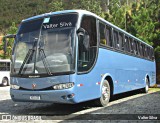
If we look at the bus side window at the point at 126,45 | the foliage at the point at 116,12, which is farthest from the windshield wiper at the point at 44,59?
the foliage at the point at 116,12

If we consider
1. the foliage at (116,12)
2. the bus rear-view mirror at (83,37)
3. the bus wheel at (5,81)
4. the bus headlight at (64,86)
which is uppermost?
the foliage at (116,12)

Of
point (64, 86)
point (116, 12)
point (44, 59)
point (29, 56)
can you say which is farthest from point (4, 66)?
point (116, 12)

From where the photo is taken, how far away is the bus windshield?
8094 mm

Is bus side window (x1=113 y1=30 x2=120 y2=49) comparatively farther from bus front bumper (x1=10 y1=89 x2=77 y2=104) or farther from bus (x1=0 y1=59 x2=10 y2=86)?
bus (x1=0 y1=59 x2=10 y2=86)

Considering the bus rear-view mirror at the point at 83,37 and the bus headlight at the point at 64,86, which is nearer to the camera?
the bus headlight at the point at 64,86

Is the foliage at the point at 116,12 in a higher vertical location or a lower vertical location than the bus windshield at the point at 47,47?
higher

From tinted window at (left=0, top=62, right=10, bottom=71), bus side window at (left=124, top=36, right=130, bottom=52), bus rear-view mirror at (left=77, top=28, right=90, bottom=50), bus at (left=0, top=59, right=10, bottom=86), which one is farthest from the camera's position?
tinted window at (left=0, top=62, right=10, bottom=71)

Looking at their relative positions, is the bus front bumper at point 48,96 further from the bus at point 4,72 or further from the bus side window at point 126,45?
the bus at point 4,72

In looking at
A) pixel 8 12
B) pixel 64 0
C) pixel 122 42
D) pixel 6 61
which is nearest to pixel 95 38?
pixel 122 42

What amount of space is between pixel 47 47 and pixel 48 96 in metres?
1.43

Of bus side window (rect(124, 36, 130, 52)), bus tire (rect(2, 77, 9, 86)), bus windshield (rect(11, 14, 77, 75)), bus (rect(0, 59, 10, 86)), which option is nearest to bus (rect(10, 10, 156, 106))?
bus windshield (rect(11, 14, 77, 75))

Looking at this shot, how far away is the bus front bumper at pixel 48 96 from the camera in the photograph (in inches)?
312

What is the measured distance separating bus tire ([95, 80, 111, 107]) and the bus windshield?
88.9 inches

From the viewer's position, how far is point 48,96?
803cm
